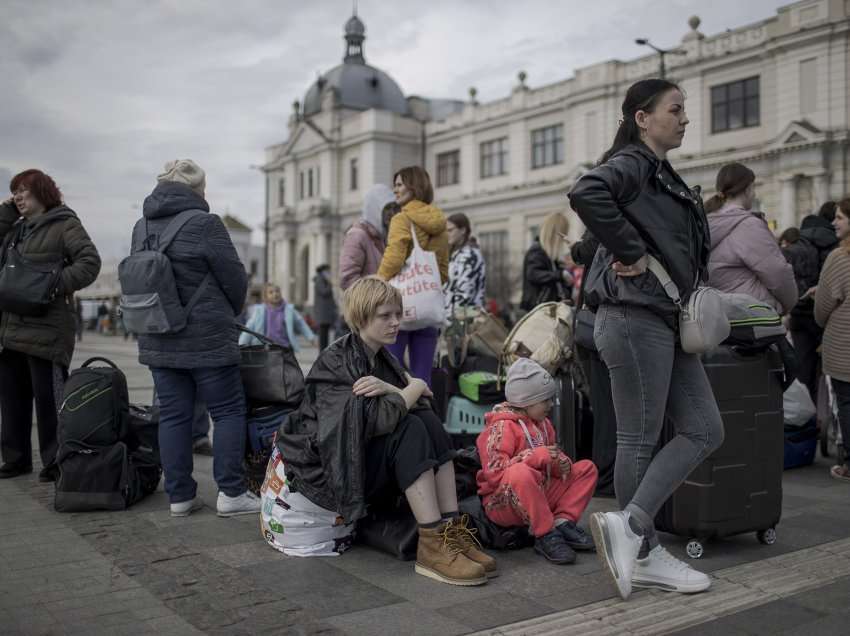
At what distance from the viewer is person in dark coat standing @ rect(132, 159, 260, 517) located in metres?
4.76

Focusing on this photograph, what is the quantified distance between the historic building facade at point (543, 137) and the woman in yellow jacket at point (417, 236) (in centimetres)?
1970

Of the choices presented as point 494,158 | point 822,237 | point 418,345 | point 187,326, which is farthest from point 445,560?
point 494,158

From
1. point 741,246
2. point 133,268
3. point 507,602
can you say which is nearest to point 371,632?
point 507,602

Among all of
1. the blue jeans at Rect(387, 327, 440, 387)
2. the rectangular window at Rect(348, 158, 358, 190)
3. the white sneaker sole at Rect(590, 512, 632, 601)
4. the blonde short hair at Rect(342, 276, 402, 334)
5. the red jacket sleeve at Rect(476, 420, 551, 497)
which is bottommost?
the white sneaker sole at Rect(590, 512, 632, 601)

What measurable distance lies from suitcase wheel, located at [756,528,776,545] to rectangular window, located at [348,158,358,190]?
5336 centimetres

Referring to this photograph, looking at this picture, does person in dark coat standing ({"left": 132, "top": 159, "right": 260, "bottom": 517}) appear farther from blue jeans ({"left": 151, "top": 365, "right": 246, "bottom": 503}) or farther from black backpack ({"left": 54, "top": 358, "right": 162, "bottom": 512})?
black backpack ({"left": 54, "top": 358, "right": 162, "bottom": 512})

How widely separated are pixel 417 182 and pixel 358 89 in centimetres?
5833

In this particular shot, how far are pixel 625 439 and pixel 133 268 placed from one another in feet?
9.41

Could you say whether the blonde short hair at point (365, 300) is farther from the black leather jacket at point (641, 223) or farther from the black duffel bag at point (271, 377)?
the black duffel bag at point (271, 377)

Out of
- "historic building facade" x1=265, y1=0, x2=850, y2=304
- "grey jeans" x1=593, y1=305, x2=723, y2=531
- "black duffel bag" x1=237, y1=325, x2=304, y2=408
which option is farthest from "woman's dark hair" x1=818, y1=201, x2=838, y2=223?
"historic building facade" x1=265, y1=0, x2=850, y2=304

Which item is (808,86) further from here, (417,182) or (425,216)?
(425,216)

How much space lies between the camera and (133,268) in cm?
472

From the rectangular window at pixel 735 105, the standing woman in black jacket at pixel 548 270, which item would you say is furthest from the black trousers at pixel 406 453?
the rectangular window at pixel 735 105

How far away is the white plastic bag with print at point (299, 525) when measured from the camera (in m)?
4.01
